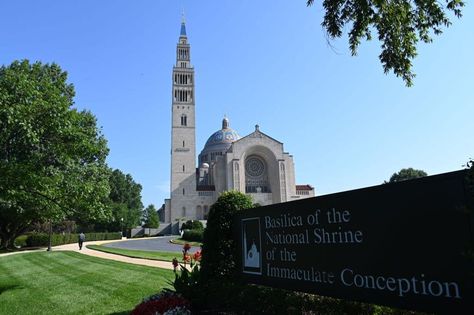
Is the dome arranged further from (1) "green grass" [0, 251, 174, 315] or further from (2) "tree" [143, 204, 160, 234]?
(1) "green grass" [0, 251, 174, 315]

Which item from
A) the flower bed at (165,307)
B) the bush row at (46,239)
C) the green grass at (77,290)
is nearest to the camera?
the flower bed at (165,307)

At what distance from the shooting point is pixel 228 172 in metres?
73.5

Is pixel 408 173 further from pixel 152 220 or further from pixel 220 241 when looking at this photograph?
pixel 220 241

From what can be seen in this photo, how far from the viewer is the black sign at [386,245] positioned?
10.8ft

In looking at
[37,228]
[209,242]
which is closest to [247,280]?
[209,242]

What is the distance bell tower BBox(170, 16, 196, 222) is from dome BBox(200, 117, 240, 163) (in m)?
14.3

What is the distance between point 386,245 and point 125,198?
7489cm

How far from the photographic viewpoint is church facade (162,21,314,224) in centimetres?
7462

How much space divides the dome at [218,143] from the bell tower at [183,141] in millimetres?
14280

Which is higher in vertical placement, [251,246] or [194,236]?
[194,236]

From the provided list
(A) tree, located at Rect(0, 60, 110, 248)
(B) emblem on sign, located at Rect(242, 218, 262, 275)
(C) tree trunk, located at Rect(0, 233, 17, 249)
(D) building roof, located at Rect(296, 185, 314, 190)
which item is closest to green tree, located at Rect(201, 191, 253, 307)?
(B) emblem on sign, located at Rect(242, 218, 262, 275)

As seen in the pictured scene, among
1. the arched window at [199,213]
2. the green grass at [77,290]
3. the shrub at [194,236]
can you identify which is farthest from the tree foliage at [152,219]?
the green grass at [77,290]

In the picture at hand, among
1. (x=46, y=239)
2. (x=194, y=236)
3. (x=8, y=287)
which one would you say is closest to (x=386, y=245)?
(x=8, y=287)

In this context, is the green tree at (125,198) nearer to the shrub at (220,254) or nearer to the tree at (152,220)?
the tree at (152,220)
